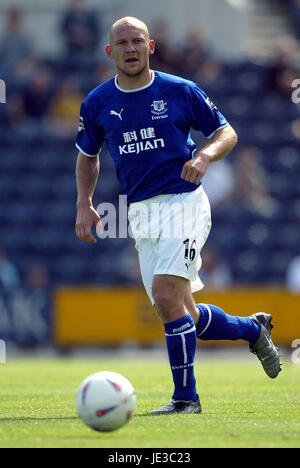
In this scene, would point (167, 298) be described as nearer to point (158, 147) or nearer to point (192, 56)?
point (158, 147)

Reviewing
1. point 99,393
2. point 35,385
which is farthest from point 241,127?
point 99,393

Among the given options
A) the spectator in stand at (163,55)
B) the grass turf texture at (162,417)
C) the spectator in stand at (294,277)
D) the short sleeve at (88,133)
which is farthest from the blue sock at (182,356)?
the spectator in stand at (163,55)

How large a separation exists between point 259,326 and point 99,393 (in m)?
2.13

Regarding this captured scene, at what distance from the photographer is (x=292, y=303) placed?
14.7m

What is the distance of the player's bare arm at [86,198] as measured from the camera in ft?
22.1

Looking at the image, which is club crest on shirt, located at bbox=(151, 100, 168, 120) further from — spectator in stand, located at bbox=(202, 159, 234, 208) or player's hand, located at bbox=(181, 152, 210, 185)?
spectator in stand, located at bbox=(202, 159, 234, 208)

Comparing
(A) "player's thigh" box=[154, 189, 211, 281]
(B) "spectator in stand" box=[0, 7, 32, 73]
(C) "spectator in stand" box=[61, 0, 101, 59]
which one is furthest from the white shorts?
(B) "spectator in stand" box=[0, 7, 32, 73]

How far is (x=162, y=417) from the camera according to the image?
19.5 feet

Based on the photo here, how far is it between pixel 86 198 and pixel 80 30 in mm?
13390

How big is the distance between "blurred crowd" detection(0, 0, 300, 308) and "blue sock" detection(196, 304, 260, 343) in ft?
27.7

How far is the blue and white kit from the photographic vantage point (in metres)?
6.48

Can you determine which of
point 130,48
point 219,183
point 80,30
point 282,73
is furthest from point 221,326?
point 80,30

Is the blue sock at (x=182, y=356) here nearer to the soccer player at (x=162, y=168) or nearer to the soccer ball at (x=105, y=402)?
the soccer player at (x=162, y=168)

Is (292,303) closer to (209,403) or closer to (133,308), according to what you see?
(133,308)
